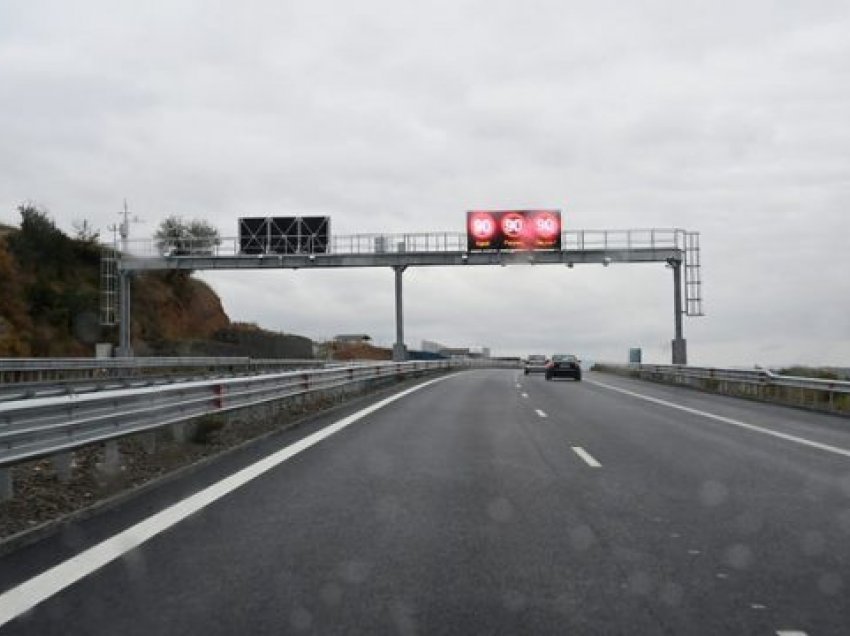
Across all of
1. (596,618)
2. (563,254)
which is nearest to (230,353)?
(563,254)

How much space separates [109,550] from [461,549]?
2.50m

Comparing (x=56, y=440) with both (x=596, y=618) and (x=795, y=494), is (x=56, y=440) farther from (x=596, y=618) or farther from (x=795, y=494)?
(x=795, y=494)

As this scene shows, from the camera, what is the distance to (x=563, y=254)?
5053 cm

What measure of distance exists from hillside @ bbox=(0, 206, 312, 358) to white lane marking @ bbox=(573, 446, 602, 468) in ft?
138

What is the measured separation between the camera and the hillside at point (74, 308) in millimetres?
54094

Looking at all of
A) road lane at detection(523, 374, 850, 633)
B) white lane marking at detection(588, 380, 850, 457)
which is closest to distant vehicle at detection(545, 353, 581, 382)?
white lane marking at detection(588, 380, 850, 457)

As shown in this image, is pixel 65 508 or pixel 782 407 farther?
pixel 782 407

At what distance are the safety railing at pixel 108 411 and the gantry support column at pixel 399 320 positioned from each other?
33.4 meters

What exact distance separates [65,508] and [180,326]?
6864 cm

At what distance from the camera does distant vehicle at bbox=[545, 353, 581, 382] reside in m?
44.9

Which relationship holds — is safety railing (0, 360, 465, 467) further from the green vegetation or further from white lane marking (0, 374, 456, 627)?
the green vegetation

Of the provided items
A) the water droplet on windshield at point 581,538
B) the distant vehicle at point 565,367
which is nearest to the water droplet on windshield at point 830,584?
the water droplet on windshield at point 581,538

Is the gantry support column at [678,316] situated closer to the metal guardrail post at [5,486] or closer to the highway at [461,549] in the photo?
the highway at [461,549]

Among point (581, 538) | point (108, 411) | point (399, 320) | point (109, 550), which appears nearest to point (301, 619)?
point (109, 550)
